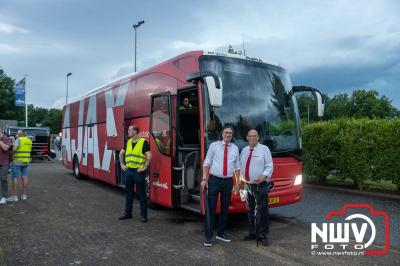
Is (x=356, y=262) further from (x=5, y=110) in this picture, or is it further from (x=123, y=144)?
(x=5, y=110)

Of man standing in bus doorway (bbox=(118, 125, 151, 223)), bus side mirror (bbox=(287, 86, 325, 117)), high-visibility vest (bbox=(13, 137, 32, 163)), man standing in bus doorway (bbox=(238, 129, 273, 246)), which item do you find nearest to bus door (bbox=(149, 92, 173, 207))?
man standing in bus doorway (bbox=(118, 125, 151, 223))

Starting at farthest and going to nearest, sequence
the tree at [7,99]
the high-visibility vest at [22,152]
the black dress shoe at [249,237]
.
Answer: the tree at [7,99]
the high-visibility vest at [22,152]
the black dress shoe at [249,237]

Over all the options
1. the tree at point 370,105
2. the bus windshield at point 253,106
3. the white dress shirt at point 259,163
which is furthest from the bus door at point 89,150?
the tree at point 370,105

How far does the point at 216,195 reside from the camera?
247 inches

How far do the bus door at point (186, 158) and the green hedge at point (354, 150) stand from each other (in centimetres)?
612

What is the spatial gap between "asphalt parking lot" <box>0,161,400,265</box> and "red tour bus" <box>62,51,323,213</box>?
0.63 m

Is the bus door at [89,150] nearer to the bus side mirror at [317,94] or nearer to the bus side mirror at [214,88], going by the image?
the bus side mirror at [317,94]

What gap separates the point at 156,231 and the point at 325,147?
7749mm

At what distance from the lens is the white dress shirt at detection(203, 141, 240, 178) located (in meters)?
6.21

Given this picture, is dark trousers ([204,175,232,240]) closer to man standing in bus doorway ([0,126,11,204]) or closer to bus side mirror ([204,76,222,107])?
bus side mirror ([204,76,222,107])

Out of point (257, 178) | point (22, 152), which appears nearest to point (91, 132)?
point (22, 152)

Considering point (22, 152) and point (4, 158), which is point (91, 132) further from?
point (4, 158)

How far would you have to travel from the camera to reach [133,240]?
649 cm

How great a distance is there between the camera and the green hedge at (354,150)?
10945 millimetres
